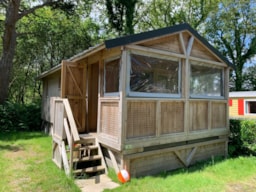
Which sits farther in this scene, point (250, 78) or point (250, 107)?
point (250, 78)

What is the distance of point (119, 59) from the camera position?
187 inches

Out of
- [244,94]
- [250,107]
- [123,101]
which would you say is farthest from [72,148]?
[250,107]

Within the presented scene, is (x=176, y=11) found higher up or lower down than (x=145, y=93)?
higher up

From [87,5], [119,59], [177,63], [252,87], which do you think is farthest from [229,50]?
[119,59]

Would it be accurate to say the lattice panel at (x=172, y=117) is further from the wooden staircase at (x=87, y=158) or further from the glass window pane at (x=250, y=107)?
the glass window pane at (x=250, y=107)

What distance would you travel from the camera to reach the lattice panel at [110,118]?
465 cm

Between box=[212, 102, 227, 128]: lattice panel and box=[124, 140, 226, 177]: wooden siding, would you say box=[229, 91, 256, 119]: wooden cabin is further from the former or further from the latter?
box=[124, 140, 226, 177]: wooden siding

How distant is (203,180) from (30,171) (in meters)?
3.92

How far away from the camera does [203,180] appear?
445 cm

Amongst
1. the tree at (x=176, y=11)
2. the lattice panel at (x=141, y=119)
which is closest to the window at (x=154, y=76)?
the lattice panel at (x=141, y=119)

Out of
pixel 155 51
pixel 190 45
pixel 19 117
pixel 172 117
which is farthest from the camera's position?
pixel 19 117

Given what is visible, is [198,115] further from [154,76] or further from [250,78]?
[250,78]

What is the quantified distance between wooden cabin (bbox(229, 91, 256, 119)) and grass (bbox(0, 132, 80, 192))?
39.7 ft

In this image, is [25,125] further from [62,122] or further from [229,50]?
[229,50]
